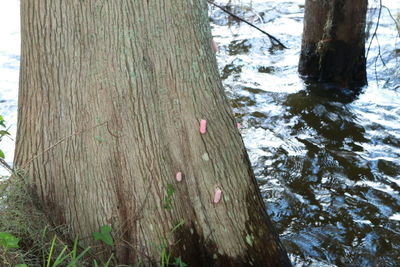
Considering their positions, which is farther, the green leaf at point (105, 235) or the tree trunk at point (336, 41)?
the tree trunk at point (336, 41)

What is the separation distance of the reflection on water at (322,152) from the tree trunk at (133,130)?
1.24m

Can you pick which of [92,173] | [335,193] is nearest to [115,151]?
[92,173]

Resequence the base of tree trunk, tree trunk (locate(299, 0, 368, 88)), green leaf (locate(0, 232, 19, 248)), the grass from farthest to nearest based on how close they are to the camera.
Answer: the base of tree trunk < tree trunk (locate(299, 0, 368, 88)) < the grass < green leaf (locate(0, 232, 19, 248))

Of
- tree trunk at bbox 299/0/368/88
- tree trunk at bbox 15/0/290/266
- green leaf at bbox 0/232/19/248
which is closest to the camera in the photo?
green leaf at bbox 0/232/19/248

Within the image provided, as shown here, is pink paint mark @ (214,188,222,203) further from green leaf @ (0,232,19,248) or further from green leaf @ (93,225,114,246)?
green leaf @ (0,232,19,248)

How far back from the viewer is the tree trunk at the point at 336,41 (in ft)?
19.9

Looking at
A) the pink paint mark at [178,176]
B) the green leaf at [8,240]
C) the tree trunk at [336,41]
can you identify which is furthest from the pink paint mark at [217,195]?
the tree trunk at [336,41]

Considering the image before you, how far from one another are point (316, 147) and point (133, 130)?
9.66ft

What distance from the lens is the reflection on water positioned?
152 inches

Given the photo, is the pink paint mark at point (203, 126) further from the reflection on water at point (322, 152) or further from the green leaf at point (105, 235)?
the reflection on water at point (322, 152)

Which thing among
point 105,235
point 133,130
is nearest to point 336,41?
point 133,130

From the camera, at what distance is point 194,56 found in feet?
8.96

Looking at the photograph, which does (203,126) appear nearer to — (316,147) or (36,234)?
(36,234)

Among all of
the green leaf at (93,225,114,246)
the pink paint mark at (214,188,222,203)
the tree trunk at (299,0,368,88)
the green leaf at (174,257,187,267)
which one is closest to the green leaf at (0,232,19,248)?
the green leaf at (93,225,114,246)
